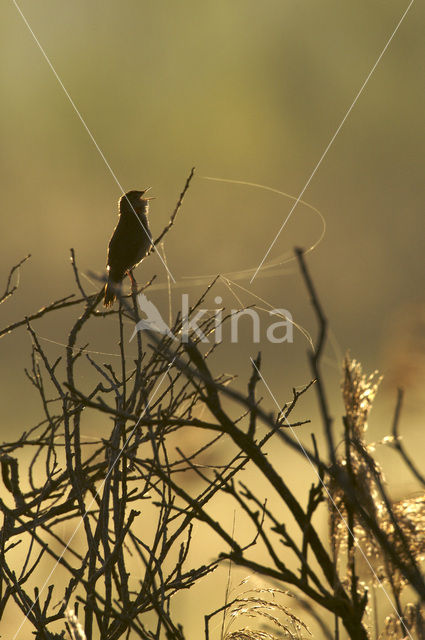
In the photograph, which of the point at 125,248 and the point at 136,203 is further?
the point at 136,203

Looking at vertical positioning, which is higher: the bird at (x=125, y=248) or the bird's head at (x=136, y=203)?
the bird's head at (x=136, y=203)

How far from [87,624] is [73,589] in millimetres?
147

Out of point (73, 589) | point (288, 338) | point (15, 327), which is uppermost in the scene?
point (15, 327)

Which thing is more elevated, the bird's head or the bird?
the bird's head

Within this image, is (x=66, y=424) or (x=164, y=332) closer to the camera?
(x=66, y=424)

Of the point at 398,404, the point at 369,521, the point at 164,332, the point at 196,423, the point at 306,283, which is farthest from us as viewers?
the point at 164,332

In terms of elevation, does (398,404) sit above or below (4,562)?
below

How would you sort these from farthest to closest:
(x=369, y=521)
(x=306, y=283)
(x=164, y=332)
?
(x=164, y=332) < (x=369, y=521) < (x=306, y=283)

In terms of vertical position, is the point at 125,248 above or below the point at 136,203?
below

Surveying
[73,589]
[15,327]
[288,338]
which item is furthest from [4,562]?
[15,327]

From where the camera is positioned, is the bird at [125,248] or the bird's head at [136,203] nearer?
the bird at [125,248]

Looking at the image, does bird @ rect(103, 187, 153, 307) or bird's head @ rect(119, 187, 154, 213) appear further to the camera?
bird's head @ rect(119, 187, 154, 213)

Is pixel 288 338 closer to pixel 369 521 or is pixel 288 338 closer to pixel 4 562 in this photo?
pixel 4 562

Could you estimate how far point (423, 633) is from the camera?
4.80 ft
